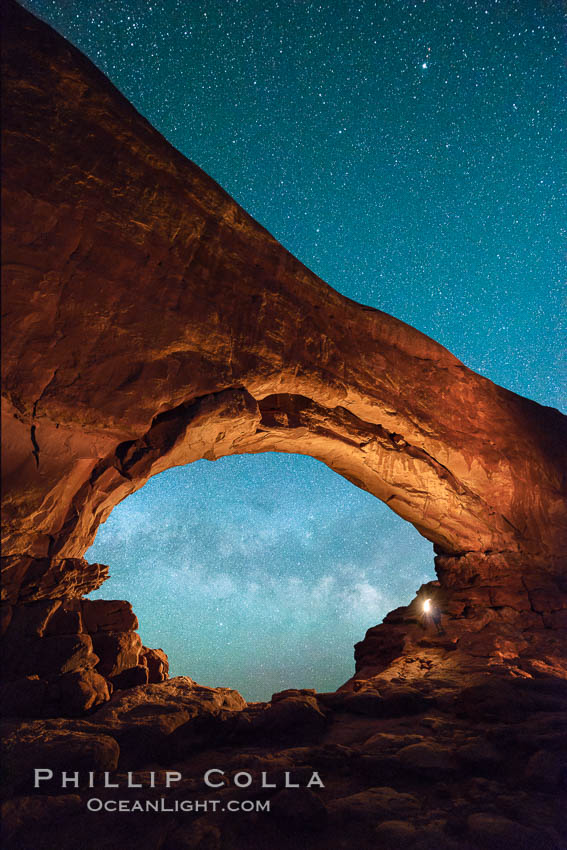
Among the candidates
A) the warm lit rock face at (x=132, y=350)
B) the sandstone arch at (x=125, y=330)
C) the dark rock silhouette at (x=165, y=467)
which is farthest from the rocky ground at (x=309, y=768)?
the sandstone arch at (x=125, y=330)

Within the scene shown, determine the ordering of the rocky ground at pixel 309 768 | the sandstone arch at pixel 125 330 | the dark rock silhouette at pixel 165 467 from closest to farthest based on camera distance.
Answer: the rocky ground at pixel 309 768
the dark rock silhouette at pixel 165 467
the sandstone arch at pixel 125 330

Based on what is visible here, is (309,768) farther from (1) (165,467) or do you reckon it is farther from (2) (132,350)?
(2) (132,350)

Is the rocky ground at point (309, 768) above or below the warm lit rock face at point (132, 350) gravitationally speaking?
below

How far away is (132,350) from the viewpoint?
6.22 meters

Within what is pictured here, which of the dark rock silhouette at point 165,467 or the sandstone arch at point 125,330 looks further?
the sandstone arch at point 125,330

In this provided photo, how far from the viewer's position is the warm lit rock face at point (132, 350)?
5477mm

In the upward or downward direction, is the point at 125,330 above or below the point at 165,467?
above

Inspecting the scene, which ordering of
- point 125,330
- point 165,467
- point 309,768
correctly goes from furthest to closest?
point 165,467 → point 125,330 → point 309,768

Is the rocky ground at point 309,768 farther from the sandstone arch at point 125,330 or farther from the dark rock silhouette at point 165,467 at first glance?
the sandstone arch at point 125,330

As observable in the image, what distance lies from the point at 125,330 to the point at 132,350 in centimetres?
31

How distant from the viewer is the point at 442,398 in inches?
414

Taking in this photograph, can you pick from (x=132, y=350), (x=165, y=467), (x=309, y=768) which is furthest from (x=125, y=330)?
(x=309, y=768)

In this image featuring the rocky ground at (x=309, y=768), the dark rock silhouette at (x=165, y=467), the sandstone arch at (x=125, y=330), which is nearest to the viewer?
the rocky ground at (x=309, y=768)

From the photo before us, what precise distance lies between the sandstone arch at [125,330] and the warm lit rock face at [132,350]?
0.03m
